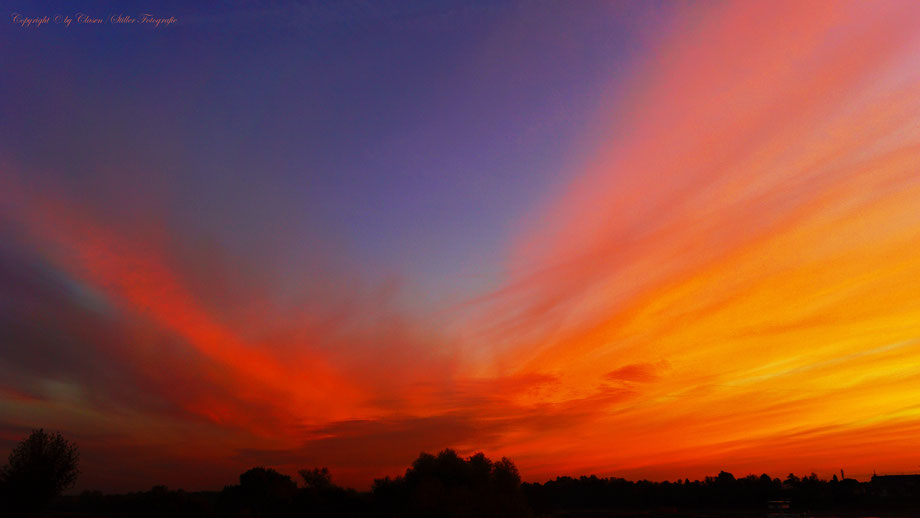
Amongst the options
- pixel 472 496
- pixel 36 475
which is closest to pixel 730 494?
pixel 472 496

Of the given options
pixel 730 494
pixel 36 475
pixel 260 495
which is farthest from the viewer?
pixel 730 494

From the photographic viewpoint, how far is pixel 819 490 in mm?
144125

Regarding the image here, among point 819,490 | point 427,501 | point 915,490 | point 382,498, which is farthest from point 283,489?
point 915,490

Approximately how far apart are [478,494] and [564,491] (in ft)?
420

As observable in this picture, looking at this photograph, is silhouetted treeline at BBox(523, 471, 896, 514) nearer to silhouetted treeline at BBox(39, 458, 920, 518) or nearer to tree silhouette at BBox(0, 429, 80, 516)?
silhouetted treeline at BBox(39, 458, 920, 518)

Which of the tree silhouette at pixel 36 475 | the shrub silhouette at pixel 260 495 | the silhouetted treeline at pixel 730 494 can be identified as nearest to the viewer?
the tree silhouette at pixel 36 475

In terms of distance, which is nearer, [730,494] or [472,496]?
[472,496]

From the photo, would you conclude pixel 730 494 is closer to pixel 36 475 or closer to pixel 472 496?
pixel 472 496

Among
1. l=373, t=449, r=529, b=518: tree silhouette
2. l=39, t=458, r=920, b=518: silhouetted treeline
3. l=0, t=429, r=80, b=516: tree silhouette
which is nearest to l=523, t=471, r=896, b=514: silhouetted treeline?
l=39, t=458, r=920, b=518: silhouetted treeline

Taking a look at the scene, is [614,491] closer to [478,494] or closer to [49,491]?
[478,494]

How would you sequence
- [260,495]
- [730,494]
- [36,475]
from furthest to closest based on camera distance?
[730,494] < [260,495] < [36,475]

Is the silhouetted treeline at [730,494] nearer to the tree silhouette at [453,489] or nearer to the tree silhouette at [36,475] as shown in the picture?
the tree silhouette at [453,489]

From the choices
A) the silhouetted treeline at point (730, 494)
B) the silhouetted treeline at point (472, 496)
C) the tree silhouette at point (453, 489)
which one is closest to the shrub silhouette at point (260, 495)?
the silhouetted treeline at point (472, 496)

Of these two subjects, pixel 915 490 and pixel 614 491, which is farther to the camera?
pixel 614 491
